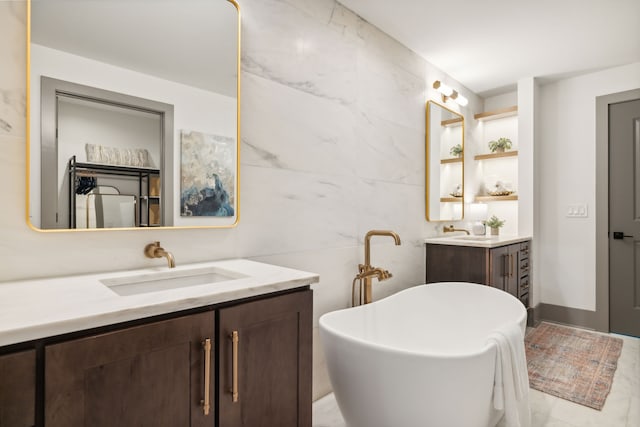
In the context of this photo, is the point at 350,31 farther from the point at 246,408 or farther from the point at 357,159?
the point at 246,408

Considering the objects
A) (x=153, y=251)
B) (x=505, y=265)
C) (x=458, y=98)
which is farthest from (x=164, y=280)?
(x=458, y=98)

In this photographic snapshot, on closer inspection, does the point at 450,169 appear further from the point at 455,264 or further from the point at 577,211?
the point at 577,211

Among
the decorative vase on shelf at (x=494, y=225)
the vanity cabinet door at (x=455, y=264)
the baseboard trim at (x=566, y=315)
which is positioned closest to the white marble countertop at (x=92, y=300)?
the vanity cabinet door at (x=455, y=264)

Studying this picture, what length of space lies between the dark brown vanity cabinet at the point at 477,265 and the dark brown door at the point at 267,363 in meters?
1.90

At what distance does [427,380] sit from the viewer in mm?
1318

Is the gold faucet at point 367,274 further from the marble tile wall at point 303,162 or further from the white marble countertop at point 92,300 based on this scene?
the white marble countertop at point 92,300

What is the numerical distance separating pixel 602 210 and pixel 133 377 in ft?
12.9

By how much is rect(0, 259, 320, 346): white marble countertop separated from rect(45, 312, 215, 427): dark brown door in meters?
0.04

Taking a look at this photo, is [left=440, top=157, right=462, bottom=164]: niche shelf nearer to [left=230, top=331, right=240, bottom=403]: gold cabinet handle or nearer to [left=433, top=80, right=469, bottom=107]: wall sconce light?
[left=433, top=80, right=469, bottom=107]: wall sconce light

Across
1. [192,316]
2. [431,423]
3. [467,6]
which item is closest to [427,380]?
[431,423]

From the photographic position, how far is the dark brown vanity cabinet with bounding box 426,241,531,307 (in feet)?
8.70

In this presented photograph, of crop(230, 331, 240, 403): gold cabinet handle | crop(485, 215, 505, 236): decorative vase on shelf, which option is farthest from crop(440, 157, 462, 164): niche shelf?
crop(230, 331, 240, 403): gold cabinet handle

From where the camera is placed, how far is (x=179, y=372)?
35.7 inches

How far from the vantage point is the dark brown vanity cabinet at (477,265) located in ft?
8.70
